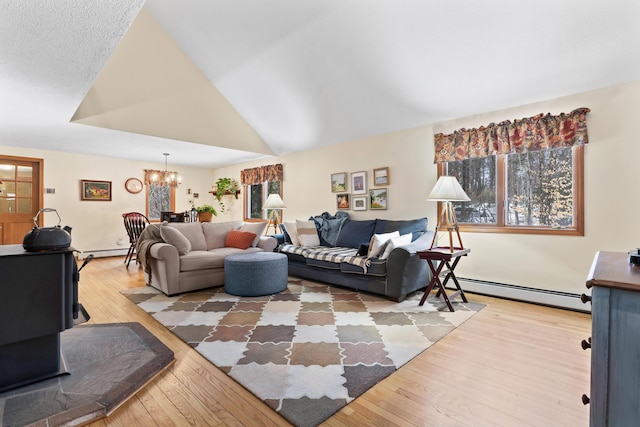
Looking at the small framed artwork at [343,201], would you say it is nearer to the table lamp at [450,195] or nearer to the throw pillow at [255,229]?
the throw pillow at [255,229]

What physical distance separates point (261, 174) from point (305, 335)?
4796 mm

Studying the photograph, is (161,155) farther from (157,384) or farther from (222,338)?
(157,384)

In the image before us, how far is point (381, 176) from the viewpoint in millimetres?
4742

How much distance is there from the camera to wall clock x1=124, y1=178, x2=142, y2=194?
7031 millimetres

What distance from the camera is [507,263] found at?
3.57 meters

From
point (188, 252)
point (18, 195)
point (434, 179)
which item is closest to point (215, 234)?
point (188, 252)

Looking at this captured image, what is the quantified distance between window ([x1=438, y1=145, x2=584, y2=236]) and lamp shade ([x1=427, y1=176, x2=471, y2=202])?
2.13 ft

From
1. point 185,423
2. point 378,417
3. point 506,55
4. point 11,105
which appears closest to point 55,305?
point 185,423

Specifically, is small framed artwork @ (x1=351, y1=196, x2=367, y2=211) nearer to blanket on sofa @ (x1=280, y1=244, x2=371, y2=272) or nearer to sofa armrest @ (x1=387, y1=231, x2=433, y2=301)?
blanket on sofa @ (x1=280, y1=244, x2=371, y2=272)

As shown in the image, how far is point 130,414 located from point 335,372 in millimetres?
1099

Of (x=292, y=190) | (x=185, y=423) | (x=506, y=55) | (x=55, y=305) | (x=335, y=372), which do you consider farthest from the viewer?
(x=292, y=190)

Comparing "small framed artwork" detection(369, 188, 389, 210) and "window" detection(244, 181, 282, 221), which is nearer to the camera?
"small framed artwork" detection(369, 188, 389, 210)

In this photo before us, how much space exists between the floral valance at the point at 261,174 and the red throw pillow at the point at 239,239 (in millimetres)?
2053

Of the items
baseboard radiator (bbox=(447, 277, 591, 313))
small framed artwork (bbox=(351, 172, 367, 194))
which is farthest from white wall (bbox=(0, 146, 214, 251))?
baseboard radiator (bbox=(447, 277, 591, 313))
